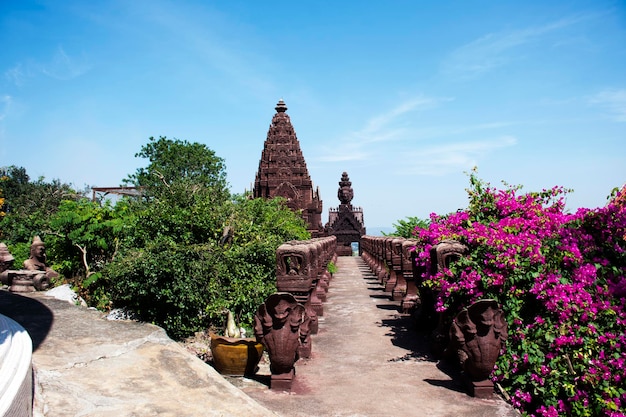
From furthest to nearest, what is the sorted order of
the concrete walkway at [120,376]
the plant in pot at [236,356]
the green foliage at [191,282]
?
the green foliage at [191,282], the plant in pot at [236,356], the concrete walkway at [120,376]

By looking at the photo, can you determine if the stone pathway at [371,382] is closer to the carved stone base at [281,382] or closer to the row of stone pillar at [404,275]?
the carved stone base at [281,382]

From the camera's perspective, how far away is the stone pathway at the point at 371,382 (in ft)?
16.9

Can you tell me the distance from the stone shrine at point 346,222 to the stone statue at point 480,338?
38413 millimetres

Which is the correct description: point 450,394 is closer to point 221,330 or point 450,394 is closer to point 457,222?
point 457,222

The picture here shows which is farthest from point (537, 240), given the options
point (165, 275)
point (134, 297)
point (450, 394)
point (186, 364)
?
point (134, 297)

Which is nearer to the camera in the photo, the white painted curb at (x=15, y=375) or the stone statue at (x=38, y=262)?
the white painted curb at (x=15, y=375)

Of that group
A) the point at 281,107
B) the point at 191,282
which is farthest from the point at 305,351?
the point at 281,107

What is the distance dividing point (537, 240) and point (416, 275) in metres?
3.27

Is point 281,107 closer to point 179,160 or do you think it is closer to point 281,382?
point 179,160

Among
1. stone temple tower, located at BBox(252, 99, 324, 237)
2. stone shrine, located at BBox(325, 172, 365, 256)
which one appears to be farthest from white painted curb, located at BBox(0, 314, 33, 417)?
stone shrine, located at BBox(325, 172, 365, 256)

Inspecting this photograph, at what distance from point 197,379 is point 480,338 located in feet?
10.2

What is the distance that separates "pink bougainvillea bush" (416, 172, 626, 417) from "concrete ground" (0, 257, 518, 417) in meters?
0.60

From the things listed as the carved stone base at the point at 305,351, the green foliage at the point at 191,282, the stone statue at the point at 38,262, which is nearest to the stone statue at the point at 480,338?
the carved stone base at the point at 305,351

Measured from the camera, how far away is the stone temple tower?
37812 mm
